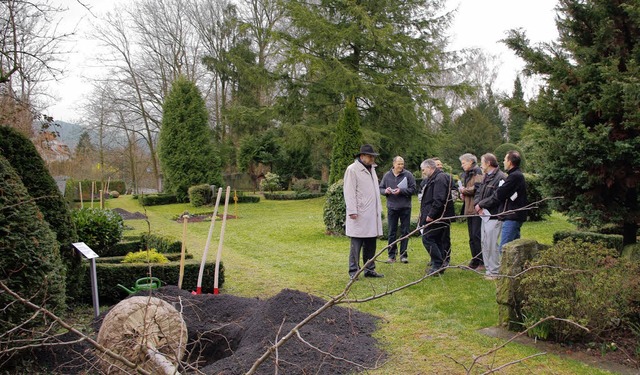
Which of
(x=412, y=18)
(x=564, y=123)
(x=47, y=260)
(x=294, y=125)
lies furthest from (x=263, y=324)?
(x=412, y=18)

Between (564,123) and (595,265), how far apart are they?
240 centimetres

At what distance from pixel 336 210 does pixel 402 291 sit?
17.8ft

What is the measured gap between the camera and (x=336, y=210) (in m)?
11.9

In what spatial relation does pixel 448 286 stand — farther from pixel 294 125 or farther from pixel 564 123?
pixel 294 125

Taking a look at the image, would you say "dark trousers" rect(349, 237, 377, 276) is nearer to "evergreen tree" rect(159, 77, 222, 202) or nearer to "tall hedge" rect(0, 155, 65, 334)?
"tall hedge" rect(0, 155, 65, 334)

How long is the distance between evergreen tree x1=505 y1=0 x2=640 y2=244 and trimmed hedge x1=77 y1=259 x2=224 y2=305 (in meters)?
4.89

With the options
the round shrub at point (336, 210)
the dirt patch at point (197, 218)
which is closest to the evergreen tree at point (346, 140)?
the dirt patch at point (197, 218)

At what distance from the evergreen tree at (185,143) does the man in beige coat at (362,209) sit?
17338mm

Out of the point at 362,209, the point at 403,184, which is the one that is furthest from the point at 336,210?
the point at 362,209

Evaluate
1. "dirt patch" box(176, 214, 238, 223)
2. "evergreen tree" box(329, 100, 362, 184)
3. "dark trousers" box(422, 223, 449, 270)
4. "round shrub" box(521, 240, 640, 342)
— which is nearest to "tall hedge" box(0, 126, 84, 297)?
"dark trousers" box(422, 223, 449, 270)

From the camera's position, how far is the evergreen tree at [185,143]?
2344 cm

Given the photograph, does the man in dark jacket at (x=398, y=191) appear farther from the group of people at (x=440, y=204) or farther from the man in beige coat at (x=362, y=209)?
the man in beige coat at (x=362, y=209)

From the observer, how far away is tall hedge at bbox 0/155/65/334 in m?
3.84

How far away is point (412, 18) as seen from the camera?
2402 cm
